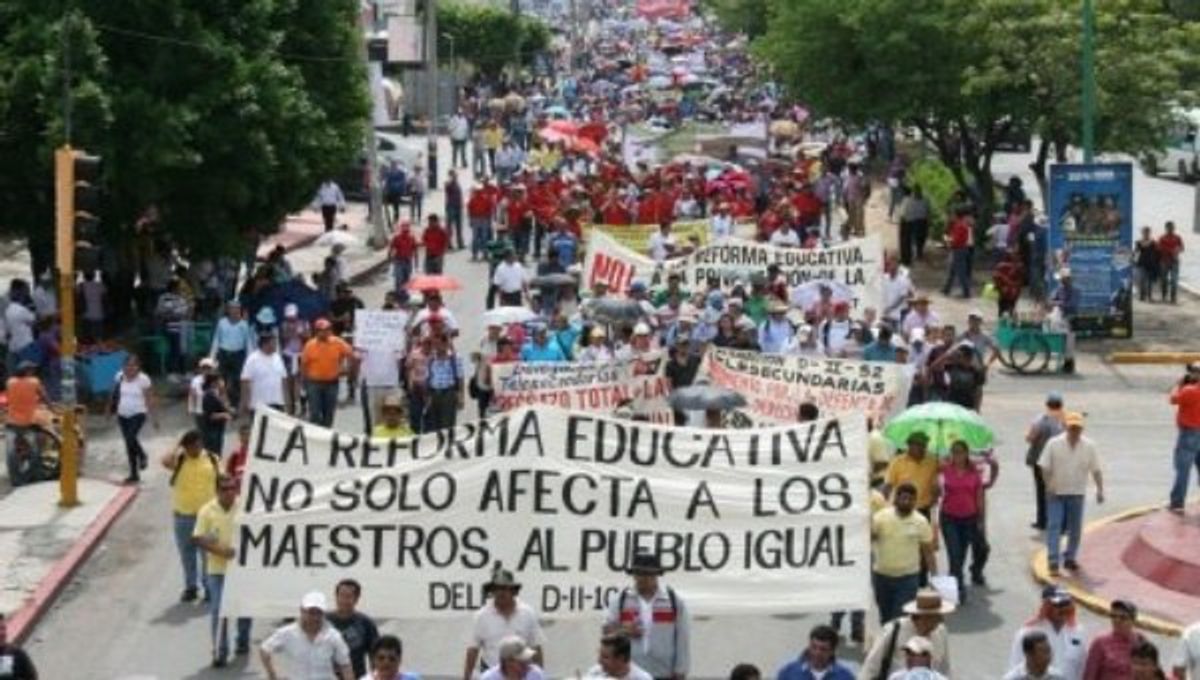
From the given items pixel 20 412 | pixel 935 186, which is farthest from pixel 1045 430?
pixel 935 186

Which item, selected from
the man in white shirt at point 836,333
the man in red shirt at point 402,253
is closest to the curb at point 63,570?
the man in white shirt at point 836,333

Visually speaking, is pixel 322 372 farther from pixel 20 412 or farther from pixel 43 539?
pixel 43 539

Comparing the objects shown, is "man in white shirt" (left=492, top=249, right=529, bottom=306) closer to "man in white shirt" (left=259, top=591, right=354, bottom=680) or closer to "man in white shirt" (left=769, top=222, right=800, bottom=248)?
"man in white shirt" (left=769, top=222, right=800, bottom=248)

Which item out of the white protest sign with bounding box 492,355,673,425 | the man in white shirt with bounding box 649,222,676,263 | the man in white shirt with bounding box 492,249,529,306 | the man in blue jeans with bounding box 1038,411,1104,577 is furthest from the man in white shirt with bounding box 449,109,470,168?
the man in blue jeans with bounding box 1038,411,1104,577

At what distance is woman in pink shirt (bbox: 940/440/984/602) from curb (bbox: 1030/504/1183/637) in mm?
854

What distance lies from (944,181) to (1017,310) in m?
11.9

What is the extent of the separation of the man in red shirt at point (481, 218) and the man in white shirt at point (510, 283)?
936 cm

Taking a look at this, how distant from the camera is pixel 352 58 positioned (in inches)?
1409

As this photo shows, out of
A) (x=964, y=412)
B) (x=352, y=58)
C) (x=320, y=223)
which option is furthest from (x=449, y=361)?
(x=320, y=223)

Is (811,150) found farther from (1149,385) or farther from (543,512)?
(543,512)

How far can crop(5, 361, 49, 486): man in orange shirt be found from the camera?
23812 millimetres

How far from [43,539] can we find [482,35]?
78.7 m

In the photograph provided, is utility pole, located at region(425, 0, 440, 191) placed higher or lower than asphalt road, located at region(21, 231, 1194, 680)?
higher

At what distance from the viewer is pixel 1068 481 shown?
1962cm
